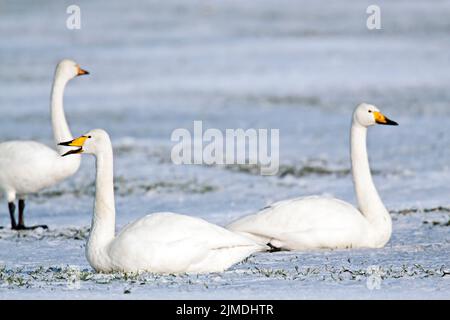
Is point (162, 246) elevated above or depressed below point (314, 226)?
above

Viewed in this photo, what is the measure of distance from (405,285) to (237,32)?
3508cm

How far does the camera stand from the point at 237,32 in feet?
138

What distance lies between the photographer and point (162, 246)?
7.70 meters

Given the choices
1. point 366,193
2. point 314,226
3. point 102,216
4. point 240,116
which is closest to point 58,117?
point 366,193

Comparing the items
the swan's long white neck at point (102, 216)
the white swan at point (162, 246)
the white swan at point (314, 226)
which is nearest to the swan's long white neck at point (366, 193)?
the white swan at point (314, 226)

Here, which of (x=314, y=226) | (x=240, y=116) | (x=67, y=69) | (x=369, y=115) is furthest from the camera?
(x=240, y=116)

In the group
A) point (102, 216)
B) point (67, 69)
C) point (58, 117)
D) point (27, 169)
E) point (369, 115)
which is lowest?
point (27, 169)

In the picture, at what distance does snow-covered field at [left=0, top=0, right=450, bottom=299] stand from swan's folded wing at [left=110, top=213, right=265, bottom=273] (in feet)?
0.49

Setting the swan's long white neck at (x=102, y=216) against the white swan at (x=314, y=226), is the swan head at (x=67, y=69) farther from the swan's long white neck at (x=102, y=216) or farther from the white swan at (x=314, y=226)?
the swan's long white neck at (x=102, y=216)

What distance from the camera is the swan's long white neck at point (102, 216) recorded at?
7.89 meters

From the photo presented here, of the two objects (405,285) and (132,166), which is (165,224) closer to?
(405,285)

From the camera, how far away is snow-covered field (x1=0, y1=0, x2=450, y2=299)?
25.7ft

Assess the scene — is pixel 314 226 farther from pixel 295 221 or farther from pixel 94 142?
pixel 94 142

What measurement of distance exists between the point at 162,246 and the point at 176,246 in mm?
100
